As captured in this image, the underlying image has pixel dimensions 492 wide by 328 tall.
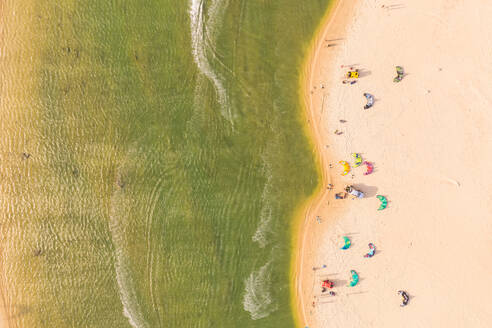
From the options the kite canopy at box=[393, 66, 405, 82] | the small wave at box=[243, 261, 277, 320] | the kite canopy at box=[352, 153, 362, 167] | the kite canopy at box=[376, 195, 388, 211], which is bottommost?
the small wave at box=[243, 261, 277, 320]

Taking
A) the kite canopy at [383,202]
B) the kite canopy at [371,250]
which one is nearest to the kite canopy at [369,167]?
the kite canopy at [383,202]

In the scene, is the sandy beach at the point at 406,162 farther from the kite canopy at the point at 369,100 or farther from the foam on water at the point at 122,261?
the foam on water at the point at 122,261

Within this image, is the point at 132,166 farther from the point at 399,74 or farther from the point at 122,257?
the point at 399,74

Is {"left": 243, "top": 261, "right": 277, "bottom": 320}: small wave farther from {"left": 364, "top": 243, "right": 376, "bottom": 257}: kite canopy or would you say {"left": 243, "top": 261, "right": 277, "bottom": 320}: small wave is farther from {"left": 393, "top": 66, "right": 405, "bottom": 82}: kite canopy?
{"left": 393, "top": 66, "right": 405, "bottom": 82}: kite canopy

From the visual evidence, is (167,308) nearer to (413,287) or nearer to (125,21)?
(413,287)

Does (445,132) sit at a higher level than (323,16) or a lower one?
lower

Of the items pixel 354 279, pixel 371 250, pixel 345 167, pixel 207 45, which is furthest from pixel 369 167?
pixel 207 45

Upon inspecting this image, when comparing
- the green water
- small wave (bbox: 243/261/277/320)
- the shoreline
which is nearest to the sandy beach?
the shoreline

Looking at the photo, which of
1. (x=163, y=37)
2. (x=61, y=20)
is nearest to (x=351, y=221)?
(x=163, y=37)
